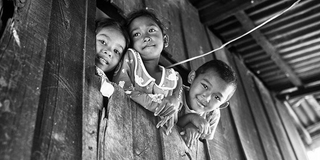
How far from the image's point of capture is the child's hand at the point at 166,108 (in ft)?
6.86

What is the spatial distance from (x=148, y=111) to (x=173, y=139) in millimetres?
242

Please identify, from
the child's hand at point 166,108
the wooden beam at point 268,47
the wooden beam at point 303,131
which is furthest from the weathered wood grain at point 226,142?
the wooden beam at point 303,131

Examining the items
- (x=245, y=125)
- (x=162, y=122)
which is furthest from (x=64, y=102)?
(x=245, y=125)

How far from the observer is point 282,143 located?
14.9 ft

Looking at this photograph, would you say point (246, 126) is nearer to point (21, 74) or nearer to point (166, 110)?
point (166, 110)

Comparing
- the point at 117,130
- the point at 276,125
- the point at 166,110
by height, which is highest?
the point at 276,125

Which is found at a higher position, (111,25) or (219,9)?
(219,9)

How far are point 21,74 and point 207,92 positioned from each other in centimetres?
149

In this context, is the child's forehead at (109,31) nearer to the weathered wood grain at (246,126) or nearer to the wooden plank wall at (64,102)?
the wooden plank wall at (64,102)

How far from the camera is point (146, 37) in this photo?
2.51 m

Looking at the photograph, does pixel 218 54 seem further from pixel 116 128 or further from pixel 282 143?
pixel 116 128

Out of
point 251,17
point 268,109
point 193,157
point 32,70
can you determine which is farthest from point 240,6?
point 32,70

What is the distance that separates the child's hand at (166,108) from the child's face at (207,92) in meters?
0.46

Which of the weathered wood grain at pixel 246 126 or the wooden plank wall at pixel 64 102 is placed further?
the weathered wood grain at pixel 246 126
